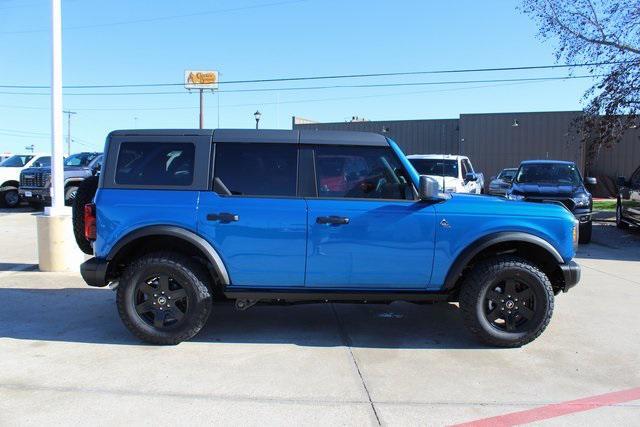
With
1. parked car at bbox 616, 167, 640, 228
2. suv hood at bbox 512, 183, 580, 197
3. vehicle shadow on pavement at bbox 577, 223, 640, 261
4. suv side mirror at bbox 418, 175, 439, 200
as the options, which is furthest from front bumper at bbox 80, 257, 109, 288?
parked car at bbox 616, 167, 640, 228

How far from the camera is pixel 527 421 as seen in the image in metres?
3.62

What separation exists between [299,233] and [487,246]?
165 centimetres

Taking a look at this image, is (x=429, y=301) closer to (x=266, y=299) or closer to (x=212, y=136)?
(x=266, y=299)

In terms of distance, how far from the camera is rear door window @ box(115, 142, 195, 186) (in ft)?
16.3

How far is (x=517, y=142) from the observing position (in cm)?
2988

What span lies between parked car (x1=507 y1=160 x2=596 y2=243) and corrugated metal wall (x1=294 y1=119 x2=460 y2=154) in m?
17.8

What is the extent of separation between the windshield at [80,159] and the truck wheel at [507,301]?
1612 cm

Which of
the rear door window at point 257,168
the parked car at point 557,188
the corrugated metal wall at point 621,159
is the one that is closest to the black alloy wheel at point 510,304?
the rear door window at point 257,168

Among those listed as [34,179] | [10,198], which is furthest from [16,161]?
[34,179]

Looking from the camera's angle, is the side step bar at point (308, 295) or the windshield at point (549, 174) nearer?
the side step bar at point (308, 295)

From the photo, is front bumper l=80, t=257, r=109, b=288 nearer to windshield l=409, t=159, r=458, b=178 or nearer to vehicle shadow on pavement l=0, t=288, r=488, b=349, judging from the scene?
vehicle shadow on pavement l=0, t=288, r=488, b=349

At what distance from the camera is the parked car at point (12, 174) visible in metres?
18.8

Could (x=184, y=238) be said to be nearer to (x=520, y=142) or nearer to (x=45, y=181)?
(x=45, y=181)

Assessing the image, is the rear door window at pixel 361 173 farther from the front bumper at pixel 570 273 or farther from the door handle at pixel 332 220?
the front bumper at pixel 570 273
